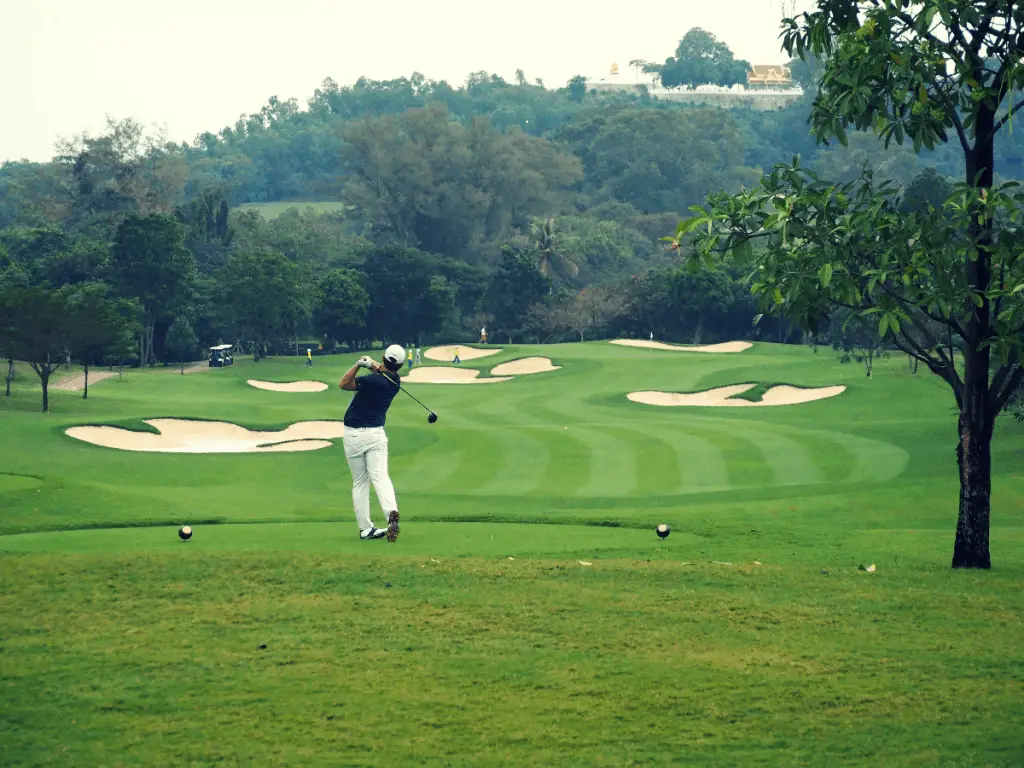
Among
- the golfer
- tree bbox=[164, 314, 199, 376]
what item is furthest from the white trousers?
tree bbox=[164, 314, 199, 376]

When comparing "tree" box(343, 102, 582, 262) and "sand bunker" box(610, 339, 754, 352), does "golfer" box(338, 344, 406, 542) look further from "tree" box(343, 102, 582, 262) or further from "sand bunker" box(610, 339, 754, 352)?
"tree" box(343, 102, 582, 262)

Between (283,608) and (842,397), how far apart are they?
4209 cm

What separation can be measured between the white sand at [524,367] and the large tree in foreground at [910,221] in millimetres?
55628

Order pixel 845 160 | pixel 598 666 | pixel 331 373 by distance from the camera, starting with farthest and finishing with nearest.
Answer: pixel 845 160 < pixel 331 373 < pixel 598 666

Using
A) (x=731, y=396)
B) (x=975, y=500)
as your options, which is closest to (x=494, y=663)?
(x=975, y=500)

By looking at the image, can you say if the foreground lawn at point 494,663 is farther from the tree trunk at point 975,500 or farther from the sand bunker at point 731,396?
the sand bunker at point 731,396

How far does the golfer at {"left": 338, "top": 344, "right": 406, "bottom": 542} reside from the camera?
1648 cm

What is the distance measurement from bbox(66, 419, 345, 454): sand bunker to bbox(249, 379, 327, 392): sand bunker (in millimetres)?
21194

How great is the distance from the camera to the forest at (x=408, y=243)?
83500 mm

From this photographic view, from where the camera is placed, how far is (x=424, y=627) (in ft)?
39.1

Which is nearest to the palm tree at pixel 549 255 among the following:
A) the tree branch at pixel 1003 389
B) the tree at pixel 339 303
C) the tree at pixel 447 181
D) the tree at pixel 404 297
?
the tree at pixel 404 297

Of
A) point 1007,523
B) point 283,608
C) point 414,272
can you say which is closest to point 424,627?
point 283,608

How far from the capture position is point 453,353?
3258 inches

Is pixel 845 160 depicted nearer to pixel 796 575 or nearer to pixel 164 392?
pixel 164 392
